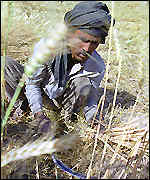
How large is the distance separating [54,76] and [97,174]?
2.57 feet

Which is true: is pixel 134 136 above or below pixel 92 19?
below

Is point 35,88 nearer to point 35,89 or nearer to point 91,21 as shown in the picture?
point 35,89

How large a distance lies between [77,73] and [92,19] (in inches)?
15.4

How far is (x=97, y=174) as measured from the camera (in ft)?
2.57

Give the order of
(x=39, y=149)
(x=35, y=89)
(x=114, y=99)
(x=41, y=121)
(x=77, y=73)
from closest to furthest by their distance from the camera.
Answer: (x=39, y=149) → (x=114, y=99) → (x=41, y=121) → (x=35, y=89) → (x=77, y=73)

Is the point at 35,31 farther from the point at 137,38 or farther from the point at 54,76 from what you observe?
the point at 54,76

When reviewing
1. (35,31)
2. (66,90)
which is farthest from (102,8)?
(35,31)

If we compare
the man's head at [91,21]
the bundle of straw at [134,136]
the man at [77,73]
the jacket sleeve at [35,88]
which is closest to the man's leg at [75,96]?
the man at [77,73]

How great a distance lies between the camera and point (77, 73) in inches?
61.4

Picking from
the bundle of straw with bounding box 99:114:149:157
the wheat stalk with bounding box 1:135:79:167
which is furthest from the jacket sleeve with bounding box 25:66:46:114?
the wheat stalk with bounding box 1:135:79:167

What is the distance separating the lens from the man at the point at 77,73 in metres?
1.23

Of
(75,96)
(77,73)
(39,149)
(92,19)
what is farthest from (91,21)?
(39,149)

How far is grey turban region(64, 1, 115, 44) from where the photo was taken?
48.4 inches

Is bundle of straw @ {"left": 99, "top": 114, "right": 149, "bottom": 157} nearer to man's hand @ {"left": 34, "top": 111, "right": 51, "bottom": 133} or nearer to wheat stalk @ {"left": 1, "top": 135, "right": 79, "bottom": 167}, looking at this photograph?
wheat stalk @ {"left": 1, "top": 135, "right": 79, "bottom": 167}
